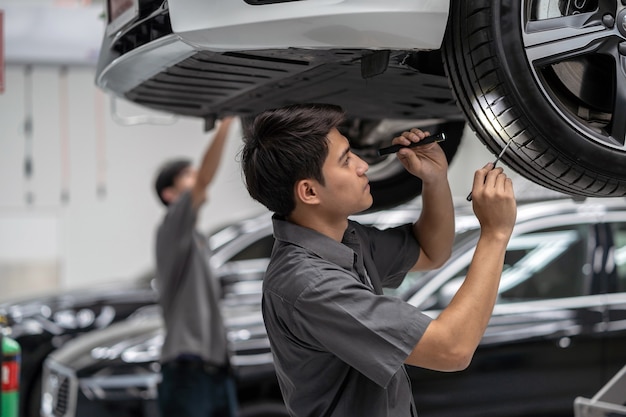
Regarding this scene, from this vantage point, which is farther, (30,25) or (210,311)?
(30,25)

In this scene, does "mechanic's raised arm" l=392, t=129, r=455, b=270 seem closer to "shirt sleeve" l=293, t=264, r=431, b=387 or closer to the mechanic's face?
the mechanic's face

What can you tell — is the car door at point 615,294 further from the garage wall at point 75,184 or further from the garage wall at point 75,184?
the garage wall at point 75,184

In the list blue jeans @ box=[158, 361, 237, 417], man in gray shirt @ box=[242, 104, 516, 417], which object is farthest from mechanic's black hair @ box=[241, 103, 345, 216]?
blue jeans @ box=[158, 361, 237, 417]

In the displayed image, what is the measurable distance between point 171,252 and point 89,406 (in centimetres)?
84

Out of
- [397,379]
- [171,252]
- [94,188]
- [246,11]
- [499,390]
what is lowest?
[94,188]

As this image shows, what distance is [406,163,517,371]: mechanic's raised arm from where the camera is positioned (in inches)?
61.3

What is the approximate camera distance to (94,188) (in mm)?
9398

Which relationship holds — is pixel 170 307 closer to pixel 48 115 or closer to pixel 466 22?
pixel 466 22

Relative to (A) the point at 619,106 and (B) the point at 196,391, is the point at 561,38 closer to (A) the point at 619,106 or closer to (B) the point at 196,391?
(A) the point at 619,106

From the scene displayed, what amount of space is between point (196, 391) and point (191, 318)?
319mm

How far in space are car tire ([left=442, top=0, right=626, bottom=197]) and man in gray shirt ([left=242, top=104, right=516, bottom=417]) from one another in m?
0.12

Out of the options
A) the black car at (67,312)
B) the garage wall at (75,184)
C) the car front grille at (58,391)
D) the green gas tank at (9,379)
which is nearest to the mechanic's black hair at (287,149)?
the green gas tank at (9,379)

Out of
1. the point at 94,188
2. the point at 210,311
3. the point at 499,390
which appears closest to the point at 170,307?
the point at 210,311

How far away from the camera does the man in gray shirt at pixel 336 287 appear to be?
1.56m
